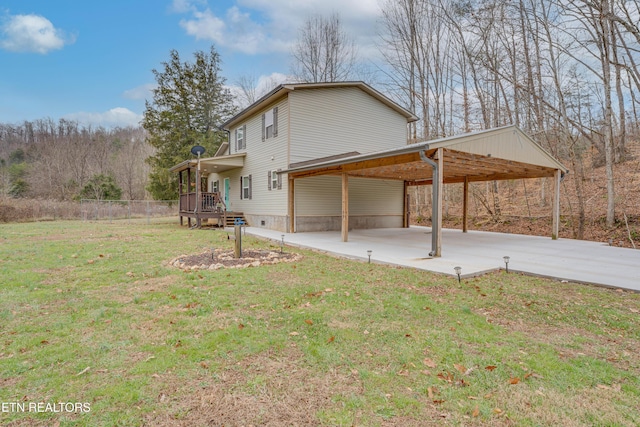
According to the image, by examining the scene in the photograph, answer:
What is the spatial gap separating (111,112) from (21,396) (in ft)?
214

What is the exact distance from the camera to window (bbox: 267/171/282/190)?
1334 cm

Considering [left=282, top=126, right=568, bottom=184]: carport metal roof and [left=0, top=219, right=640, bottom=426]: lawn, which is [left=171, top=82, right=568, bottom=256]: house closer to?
[left=282, top=126, right=568, bottom=184]: carport metal roof

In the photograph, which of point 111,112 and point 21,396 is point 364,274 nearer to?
point 21,396

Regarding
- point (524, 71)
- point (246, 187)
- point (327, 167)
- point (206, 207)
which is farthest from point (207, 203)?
point (524, 71)

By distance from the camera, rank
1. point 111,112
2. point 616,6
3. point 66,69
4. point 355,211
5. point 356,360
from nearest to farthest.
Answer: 1. point 356,360
2. point 616,6
3. point 355,211
4. point 66,69
5. point 111,112

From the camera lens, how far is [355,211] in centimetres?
1430

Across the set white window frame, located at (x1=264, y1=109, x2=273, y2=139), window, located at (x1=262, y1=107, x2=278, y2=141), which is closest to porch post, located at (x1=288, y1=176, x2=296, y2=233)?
window, located at (x1=262, y1=107, x2=278, y2=141)

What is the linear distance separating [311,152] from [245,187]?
16.5 ft

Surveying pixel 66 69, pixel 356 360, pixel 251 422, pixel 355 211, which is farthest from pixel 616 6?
pixel 66 69

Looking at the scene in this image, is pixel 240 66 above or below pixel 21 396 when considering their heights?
above

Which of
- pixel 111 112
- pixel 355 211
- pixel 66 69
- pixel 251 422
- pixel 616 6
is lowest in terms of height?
pixel 251 422

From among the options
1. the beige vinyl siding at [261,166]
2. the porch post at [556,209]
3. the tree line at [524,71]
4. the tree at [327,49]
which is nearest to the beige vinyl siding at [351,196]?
the beige vinyl siding at [261,166]

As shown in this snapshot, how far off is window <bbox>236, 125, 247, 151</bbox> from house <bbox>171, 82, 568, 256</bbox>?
60 millimetres

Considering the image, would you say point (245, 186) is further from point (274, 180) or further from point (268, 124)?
point (268, 124)
